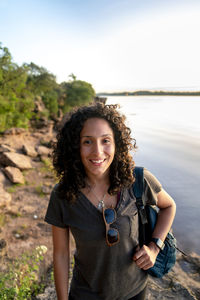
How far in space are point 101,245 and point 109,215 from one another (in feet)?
0.77

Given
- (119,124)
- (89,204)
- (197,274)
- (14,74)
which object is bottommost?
(197,274)

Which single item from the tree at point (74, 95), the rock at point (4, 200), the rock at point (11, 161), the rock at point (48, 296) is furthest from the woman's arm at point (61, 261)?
the tree at point (74, 95)

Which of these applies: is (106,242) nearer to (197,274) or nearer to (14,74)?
(197,274)

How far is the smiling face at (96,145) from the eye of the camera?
5.35 feet

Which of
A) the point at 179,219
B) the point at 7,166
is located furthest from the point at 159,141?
the point at 7,166

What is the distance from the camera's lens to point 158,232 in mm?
1738

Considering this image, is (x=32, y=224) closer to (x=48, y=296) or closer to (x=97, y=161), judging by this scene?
(x=48, y=296)

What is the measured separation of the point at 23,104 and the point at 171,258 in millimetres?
27582

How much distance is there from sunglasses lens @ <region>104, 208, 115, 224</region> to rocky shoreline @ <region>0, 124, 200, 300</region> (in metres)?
1.10

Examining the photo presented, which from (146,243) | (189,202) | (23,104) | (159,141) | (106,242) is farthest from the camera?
(23,104)

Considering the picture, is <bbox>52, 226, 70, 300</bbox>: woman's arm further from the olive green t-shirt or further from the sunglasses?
the sunglasses

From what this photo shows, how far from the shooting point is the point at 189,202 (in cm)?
884

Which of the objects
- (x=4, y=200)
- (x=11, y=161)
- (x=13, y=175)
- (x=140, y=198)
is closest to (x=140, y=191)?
(x=140, y=198)

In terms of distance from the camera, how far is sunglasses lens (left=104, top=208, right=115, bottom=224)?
1.49m
